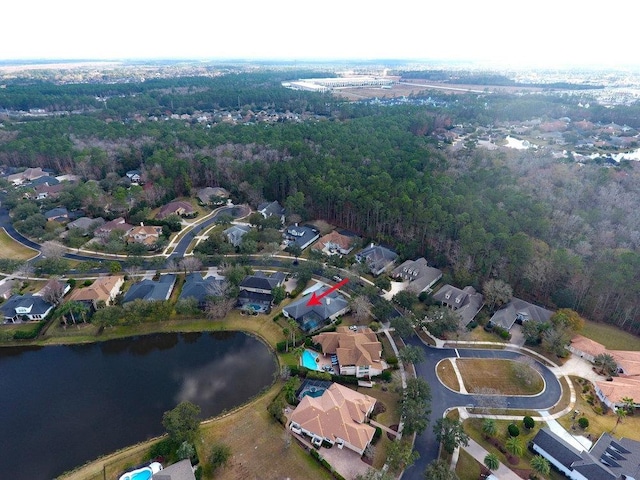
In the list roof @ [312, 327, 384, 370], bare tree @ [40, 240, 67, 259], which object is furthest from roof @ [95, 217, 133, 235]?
roof @ [312, 327, 384, 370]

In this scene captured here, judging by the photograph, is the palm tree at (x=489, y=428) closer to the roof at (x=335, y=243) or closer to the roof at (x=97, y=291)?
the roof at (x=335, y=243)

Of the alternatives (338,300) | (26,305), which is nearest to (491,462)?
(338,300)

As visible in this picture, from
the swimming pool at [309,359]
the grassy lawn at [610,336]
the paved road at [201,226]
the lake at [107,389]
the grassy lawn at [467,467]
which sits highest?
the paved road at [201,226]

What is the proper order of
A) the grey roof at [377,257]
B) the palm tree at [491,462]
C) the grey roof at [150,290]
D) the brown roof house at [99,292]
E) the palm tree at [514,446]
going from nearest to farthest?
the palm tree at [491,462] < the palm tree at [514,446] < the brown roof house at [99,292] < the grey roof at [150,290] < the grey roof at [377,257]

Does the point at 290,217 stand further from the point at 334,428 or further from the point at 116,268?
the point at 334,428

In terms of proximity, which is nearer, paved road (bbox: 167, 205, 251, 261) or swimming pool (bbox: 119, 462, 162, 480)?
swimming pool (bbox: 119, 462, 162, 480)

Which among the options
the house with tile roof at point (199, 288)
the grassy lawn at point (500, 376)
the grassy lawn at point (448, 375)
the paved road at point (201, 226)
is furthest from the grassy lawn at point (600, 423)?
the paved road at point (201, 226)

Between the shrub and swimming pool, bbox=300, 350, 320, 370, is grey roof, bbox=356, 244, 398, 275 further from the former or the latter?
the shrub
